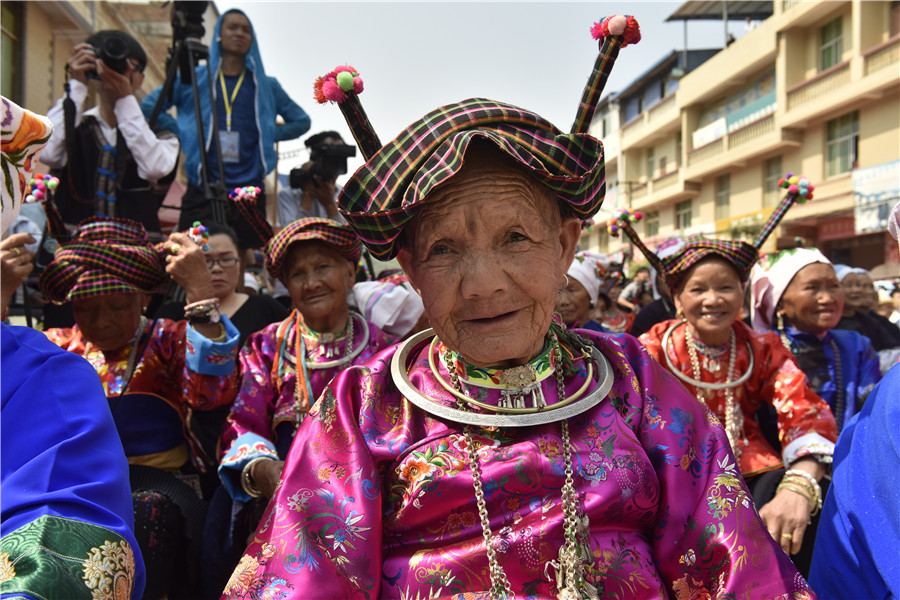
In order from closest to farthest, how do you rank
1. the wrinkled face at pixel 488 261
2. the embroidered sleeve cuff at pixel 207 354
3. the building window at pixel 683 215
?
the wrinkled face at pixel 488 261, the embroidered sleeve cuff at pixel 207 354, the building window at pixel 683 215

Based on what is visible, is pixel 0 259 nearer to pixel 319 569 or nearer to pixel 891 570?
pixel 319 569

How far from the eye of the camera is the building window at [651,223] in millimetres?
31656

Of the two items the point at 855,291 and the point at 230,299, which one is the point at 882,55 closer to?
the point at 855,291

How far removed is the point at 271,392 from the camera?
2961 millimetres

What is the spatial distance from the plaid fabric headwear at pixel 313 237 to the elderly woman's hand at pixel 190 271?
42 centimetres

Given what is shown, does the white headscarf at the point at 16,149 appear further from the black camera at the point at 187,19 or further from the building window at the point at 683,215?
the building window at the point at 683,215

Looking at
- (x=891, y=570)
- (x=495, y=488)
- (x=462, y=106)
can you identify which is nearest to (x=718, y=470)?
(x=891, y=570)

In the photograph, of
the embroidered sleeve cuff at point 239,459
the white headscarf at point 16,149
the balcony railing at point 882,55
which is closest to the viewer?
the white headscarf at point 16,149

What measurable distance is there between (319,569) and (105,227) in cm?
224

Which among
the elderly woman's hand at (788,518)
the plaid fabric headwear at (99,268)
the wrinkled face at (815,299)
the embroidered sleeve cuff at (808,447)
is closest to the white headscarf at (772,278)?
the wrinkled face at (815,299)

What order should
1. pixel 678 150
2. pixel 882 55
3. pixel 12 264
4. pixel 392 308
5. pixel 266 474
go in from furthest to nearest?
1. pixel 678 150
2. pixel 882 55
3. pixel 392 308
4. pixel 12 264
5. pixel 266 474

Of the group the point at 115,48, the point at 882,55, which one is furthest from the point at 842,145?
the point at 115,48

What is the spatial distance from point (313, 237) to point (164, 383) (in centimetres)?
99

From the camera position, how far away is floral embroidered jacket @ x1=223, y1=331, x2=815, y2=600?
58.7 inches
